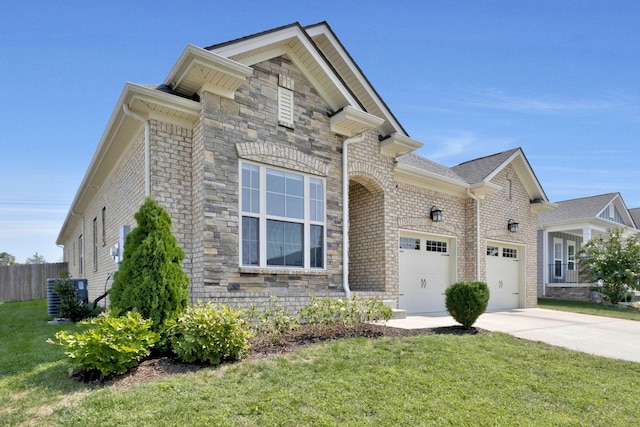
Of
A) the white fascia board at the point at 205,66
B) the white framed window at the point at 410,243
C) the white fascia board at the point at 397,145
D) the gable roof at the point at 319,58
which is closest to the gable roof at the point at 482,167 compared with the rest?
the white framed window at the point at 410,243

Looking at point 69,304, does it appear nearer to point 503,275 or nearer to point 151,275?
point 151,275

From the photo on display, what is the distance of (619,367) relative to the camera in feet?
20.3

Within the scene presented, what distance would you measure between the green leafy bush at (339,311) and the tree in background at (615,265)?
A: 1439 cm

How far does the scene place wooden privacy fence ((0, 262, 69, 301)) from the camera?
22.3 meters

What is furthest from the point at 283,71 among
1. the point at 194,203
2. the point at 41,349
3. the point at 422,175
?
the point at 41,349

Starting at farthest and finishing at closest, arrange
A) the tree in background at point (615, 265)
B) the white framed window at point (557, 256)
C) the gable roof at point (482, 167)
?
the white framed window at point (557, 256), the tree in background at point (615, 265), the gable roof at point (482, 167)

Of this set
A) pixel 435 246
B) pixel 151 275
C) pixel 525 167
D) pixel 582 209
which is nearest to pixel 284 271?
pixel 151 275

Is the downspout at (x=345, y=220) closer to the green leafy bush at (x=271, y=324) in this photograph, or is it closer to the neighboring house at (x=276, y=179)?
the neighboring house at (x=276, y=179)

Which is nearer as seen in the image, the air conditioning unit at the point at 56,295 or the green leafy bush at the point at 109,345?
the green leafy bush at the point at 109,345

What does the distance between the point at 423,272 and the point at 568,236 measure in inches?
586

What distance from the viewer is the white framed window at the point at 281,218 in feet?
25.9

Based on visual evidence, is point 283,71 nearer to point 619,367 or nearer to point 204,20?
point 204,20

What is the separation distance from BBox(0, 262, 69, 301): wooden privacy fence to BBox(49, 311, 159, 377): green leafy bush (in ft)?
68.7

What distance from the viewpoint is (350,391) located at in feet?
15.1
